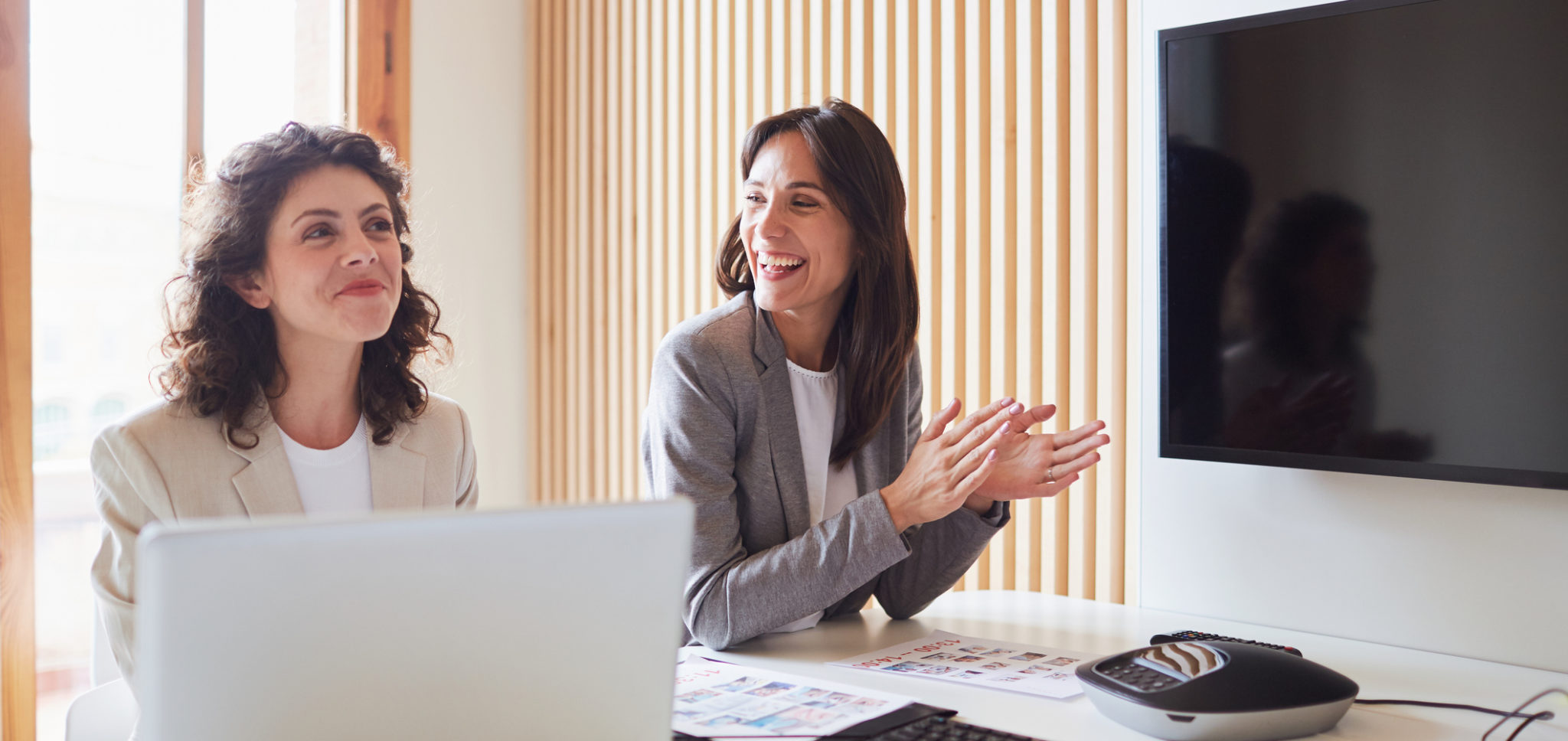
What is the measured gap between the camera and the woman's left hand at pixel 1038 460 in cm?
166

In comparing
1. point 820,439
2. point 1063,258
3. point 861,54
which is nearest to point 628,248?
point 861,54

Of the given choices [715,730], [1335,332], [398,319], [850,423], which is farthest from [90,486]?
[1335,332]

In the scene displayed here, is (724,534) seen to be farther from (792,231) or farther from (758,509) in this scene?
(792,231)

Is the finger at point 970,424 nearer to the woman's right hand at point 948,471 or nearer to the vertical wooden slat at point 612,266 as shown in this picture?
the woman's right hand at point 948,471

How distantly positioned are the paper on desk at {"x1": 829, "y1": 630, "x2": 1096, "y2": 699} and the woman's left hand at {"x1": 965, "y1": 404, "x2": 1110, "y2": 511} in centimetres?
23

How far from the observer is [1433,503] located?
1702mm

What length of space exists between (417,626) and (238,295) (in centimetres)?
121

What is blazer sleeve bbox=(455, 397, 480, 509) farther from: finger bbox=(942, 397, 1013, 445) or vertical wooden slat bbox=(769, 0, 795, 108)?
vertical wooden slat bbox=(769, 0, 795, 108)

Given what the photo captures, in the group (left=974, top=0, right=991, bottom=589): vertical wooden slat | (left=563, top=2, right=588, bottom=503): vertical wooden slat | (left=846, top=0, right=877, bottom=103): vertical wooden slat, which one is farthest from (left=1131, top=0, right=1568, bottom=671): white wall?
(left=563, top=2, right=588, bottom=503): vertical wooden slat

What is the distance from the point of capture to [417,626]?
2.55 ft

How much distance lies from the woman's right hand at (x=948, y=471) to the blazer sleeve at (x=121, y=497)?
102 cm

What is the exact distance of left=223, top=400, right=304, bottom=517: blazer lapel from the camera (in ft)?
5.31

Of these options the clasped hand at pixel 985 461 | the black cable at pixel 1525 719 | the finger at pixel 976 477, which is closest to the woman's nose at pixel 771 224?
the clasped hand at pixel 985 461

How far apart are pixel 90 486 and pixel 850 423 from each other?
213 cm
